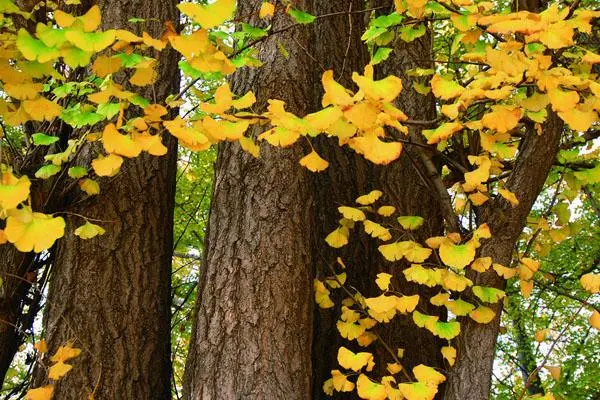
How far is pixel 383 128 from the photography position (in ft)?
7.36

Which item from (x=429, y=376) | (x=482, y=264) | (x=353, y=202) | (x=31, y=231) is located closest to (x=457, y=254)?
(x=482, y=264)

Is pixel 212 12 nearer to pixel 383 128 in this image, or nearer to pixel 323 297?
pixel 383 128

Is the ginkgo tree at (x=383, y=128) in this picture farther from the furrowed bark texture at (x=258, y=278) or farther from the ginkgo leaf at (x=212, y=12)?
the furrowed bark texture at (x=258, y=278)

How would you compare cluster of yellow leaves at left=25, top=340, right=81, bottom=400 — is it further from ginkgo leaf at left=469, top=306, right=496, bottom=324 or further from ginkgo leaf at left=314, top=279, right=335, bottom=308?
ginkgo leaf at left=469, top=306, right=496, bottom=324

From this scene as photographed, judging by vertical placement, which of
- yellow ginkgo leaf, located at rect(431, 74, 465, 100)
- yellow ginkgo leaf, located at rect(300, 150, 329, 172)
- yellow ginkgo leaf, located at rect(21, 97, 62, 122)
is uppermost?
yellow ginkgo leaf, located at rect(431, 74, 465, 100)

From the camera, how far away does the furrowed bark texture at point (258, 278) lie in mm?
2557

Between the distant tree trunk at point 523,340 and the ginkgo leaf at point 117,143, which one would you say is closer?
the ginkgo leaf at point 117,143

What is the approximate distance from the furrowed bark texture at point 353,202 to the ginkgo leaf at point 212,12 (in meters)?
1.62

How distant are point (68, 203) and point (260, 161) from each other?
0.96 meters


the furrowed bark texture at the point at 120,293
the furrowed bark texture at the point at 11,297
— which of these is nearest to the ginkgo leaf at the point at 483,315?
the furrowed bark texture at the point at 120,293

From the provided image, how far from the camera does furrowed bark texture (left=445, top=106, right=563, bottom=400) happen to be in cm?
247

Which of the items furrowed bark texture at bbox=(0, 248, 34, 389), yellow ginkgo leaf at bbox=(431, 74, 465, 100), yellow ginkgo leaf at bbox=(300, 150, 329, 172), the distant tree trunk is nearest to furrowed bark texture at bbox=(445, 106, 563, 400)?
yellow ginkgo leaf at bbox=(431, 74, 465, 100)

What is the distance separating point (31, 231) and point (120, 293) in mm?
1301

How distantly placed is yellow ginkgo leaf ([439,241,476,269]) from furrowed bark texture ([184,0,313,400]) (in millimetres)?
736
